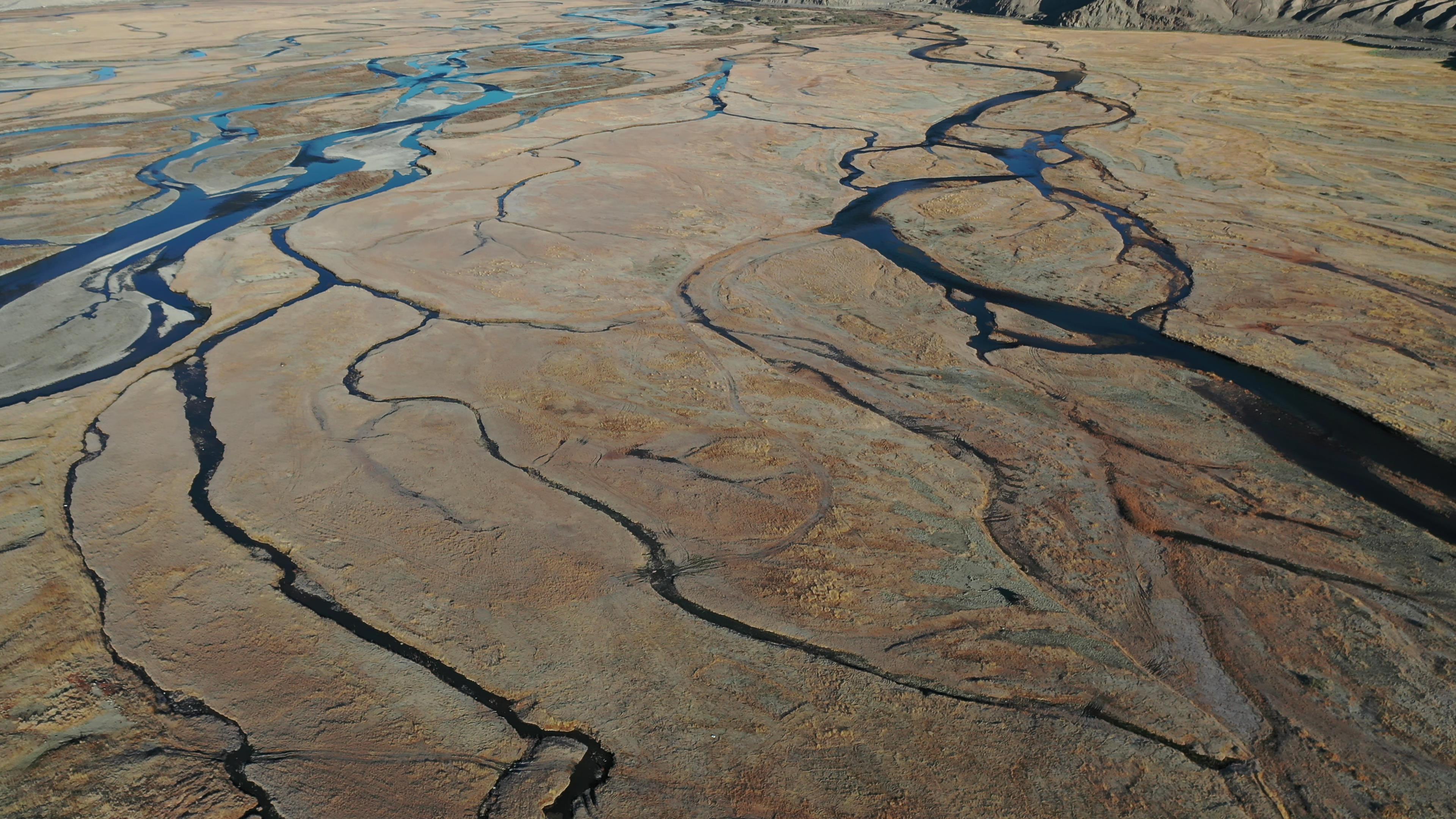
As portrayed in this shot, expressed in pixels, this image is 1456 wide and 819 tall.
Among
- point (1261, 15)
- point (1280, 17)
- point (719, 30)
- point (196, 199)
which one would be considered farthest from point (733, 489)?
point (1280, 17)

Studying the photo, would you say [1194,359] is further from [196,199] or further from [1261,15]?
[1261,15]

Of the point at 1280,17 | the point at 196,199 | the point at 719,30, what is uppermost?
the point at 1280,17

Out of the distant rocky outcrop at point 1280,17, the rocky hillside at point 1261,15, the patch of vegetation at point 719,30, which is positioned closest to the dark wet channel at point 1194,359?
the patch of vegetation at point 719,30

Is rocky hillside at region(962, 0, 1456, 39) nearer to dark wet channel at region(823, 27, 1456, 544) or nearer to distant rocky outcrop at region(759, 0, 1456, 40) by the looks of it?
distant rocky outcrop at region(759, 0, 1456, 40)

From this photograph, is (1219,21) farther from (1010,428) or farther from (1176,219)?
(1010,428)

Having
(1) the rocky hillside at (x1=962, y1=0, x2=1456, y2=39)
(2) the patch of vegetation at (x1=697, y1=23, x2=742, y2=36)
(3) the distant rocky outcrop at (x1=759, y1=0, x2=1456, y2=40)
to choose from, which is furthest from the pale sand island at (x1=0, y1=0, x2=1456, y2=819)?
(2) the patch of vegetation at (x1=697, y1=23, x2=742, y2=36)

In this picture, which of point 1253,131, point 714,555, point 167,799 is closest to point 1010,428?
point 714,555

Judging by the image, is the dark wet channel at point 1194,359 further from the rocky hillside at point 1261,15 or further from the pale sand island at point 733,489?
the rocky hillside at point 1261,15

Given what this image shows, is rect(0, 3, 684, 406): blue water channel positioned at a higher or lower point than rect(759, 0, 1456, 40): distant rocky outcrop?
lower
